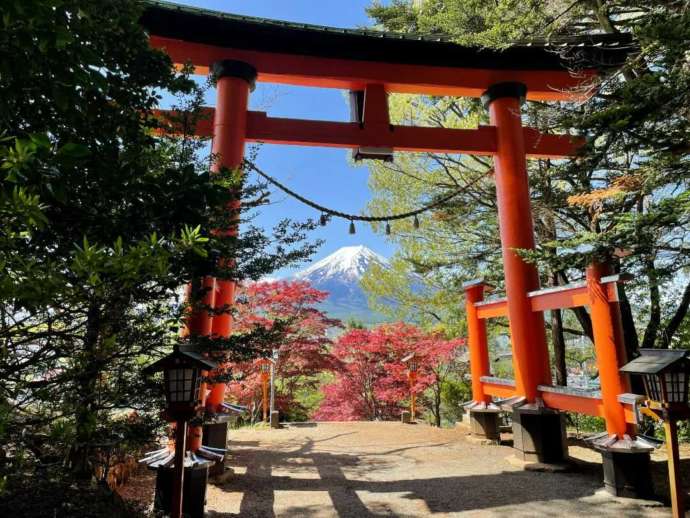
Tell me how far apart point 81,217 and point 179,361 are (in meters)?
1.20

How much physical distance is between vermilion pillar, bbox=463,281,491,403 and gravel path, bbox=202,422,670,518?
2.40ft

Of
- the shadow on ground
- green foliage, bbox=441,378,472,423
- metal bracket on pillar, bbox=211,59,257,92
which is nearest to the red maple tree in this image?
green foliage, bbox=441,378,472,423

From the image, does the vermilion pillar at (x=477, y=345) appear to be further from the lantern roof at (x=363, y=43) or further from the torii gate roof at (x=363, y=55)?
the lantern roof at (x=363, y=43)

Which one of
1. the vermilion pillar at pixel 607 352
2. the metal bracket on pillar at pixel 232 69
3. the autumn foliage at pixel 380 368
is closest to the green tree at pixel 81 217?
the metal bracket on pillar at pixel 232 69

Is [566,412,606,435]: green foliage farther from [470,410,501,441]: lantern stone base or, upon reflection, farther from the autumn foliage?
[470,410,501,441]: lantern stone base

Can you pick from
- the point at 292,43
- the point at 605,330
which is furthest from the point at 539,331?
the point at 292,43

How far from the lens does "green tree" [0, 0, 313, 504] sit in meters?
0.99

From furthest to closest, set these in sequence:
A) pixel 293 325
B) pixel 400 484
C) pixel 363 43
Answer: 1. pixel 293 325
2. pixel 363 43
3. pixel 400 484

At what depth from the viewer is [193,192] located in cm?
170

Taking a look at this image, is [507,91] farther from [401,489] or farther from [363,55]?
[401,489]

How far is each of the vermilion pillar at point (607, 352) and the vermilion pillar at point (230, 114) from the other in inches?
144

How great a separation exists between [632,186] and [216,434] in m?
4.40

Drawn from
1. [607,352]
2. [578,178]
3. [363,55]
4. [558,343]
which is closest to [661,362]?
[607,352]

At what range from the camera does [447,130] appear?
554 cm
